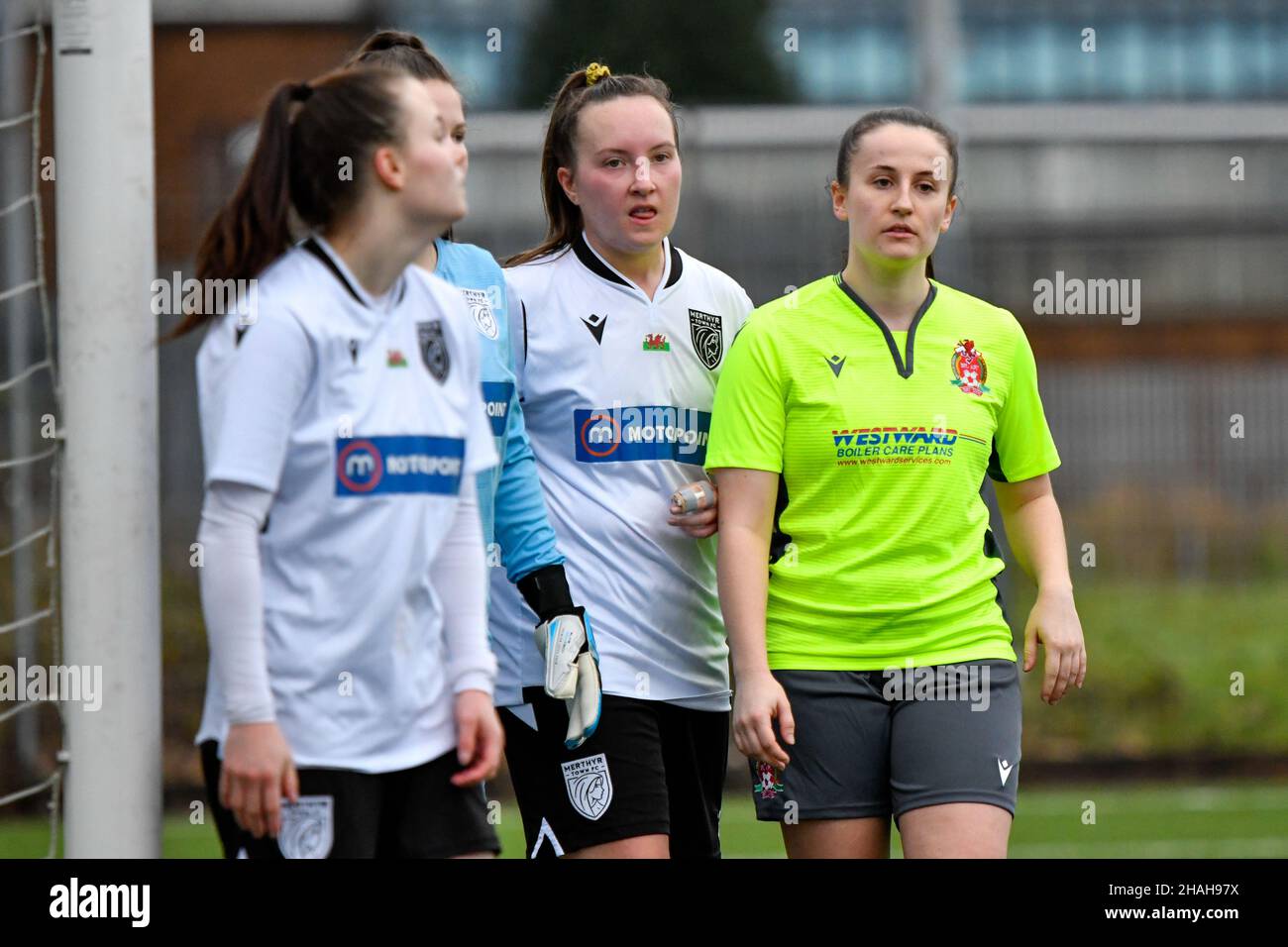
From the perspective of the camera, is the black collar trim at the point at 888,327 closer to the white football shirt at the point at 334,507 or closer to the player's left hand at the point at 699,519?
the player's left hand at the point at 699,519

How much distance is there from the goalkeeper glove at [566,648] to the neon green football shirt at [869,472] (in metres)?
0.37

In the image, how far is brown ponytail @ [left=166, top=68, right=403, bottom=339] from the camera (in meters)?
2.53

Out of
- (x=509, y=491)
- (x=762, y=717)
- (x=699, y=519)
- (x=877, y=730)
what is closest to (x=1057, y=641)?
(x=877, y=730)

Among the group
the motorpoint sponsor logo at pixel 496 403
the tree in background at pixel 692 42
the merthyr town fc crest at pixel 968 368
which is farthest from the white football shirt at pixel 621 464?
the tree in background at pixel 692 42

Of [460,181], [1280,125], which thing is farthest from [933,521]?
[1280,125]

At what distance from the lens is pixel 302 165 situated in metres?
2.57

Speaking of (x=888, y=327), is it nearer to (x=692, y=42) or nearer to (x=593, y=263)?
(x=593, y=263)

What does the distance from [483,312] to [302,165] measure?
2.75ft

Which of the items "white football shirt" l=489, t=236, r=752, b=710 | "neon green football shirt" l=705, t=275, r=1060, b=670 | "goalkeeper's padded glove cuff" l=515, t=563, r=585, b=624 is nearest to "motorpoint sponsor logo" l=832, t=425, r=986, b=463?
"neon green football shirt" l=705, t=275, r=1060, b=670

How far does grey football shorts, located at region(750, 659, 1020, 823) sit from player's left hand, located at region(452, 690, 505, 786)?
79cm

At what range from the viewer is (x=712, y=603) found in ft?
11.9
